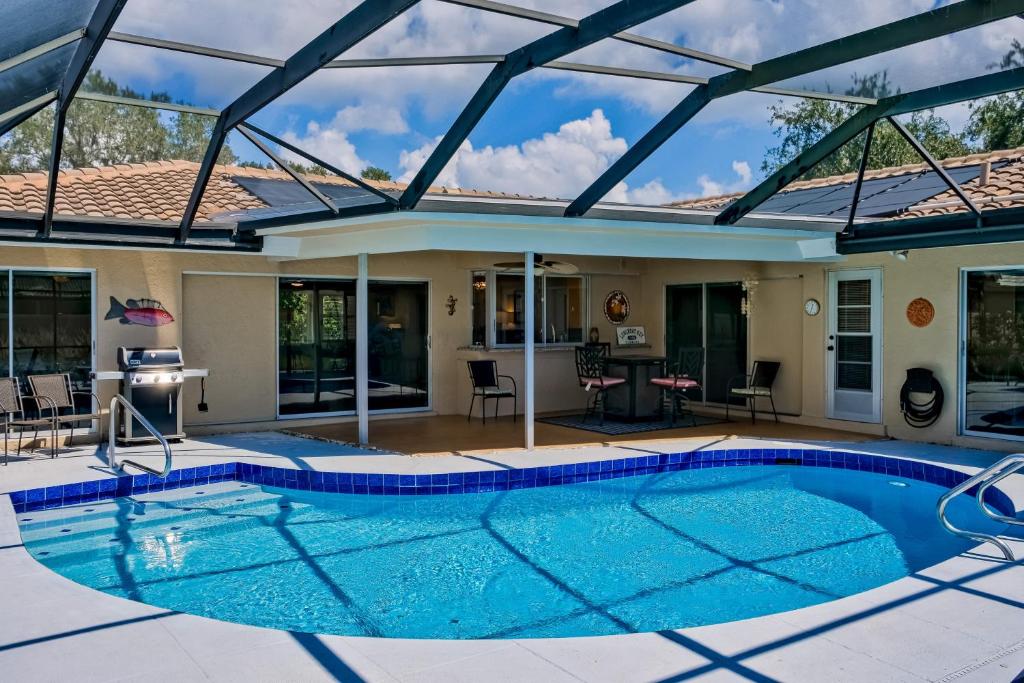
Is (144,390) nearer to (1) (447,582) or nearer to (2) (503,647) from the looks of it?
(1) (447,582)

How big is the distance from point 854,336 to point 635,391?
3075 mm

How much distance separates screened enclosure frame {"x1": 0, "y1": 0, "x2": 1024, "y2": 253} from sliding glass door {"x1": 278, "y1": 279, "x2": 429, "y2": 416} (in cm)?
264

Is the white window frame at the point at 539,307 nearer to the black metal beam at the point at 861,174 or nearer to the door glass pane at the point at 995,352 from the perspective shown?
the black metal beam at the point at 861,174

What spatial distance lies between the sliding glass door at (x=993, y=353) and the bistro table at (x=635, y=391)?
386 centimetres

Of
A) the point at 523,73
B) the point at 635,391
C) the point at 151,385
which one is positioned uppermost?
the point at 523,73

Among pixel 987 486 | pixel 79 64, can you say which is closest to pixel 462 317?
pixel 79 64

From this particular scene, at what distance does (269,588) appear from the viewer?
5.62 metres

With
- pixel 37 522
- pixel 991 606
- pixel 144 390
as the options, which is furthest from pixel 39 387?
pixel 991 606

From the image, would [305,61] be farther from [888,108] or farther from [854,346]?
[854,346]

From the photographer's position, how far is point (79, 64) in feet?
17.6

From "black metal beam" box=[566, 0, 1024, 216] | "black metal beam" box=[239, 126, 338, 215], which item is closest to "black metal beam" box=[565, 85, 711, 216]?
"black metal beam" box=[566, 0, 1024, 216]

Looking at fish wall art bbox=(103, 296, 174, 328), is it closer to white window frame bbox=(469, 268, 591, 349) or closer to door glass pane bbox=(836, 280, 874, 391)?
white window frame bbox=(469, 268, 591, 349)

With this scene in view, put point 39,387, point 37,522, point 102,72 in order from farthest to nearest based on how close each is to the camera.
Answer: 1. point 39,387
2. point 37,522
3. point 102,72

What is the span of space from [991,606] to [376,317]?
942 centimetres
